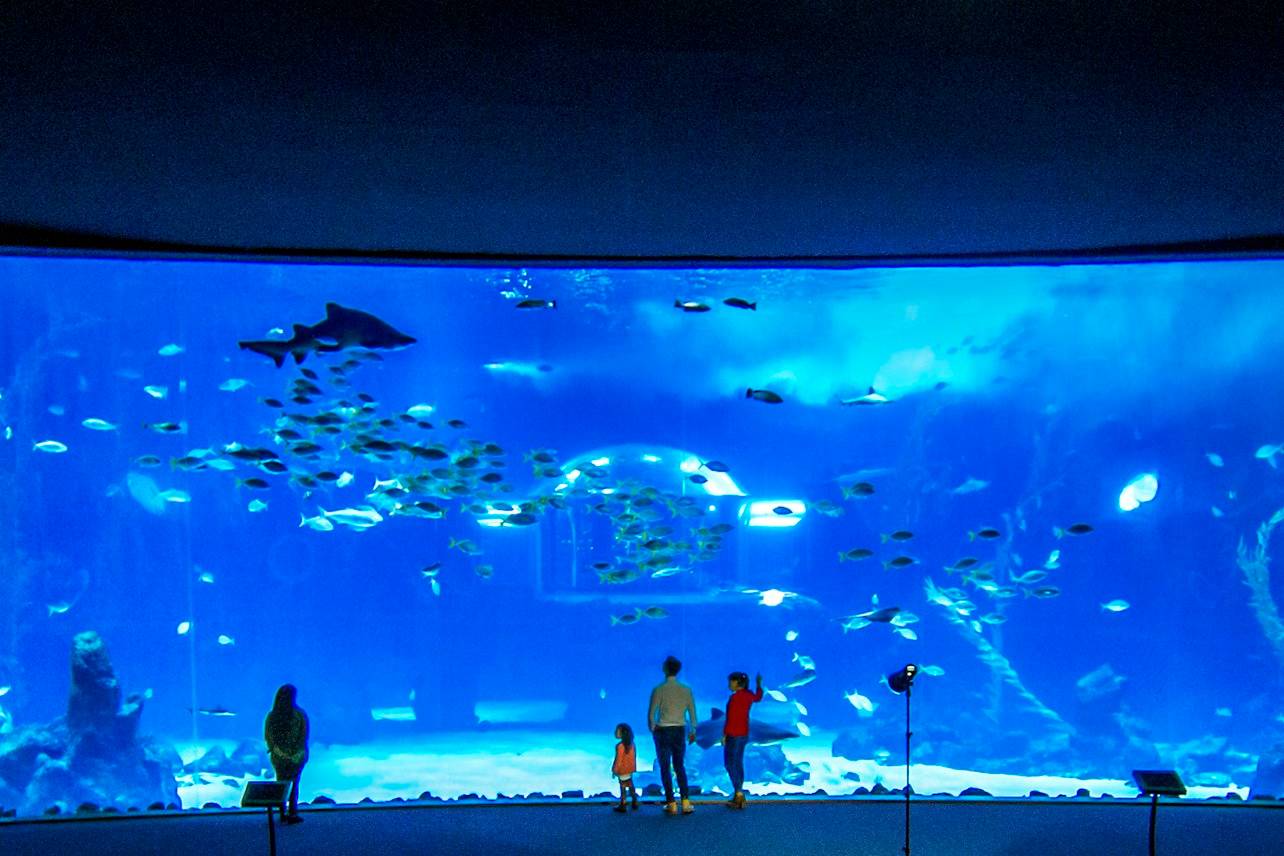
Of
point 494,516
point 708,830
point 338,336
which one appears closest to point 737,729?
point 708,830

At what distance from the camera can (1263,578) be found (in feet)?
52.0

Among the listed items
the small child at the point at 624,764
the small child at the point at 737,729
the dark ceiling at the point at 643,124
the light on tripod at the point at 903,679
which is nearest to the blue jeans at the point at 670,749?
the small child at the point at 624,764

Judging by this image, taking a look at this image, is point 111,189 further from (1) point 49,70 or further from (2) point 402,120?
(2) point 402,120

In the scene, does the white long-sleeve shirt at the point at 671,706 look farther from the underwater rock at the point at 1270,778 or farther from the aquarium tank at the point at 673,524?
the underwater rock at the point at 1270,778

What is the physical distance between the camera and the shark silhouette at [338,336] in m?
8.34

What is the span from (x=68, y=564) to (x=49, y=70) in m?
17.3

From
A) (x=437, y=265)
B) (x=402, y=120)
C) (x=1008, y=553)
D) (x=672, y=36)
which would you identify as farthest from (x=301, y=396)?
(x=1008, y=553)

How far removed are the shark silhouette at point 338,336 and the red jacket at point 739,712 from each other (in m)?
4.10

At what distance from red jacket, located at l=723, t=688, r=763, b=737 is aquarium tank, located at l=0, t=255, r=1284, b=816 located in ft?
21.9

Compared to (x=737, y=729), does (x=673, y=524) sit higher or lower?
higher

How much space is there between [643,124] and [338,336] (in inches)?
184

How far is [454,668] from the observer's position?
19.8 m

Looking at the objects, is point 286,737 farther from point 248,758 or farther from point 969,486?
point 969,486

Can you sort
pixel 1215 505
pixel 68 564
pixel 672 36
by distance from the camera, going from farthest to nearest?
pixel 68 564
pixel 1215 505
pixel 672 36
